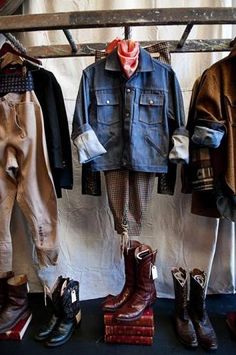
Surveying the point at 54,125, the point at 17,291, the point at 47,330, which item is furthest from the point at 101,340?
the point at 54,125

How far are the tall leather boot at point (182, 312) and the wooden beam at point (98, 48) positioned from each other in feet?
3.51

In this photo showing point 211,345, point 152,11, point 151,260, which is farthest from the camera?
point 151,260

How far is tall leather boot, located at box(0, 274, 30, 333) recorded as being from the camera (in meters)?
1.39

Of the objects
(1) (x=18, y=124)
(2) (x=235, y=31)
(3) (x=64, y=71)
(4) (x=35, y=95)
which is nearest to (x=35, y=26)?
(4) (x=35, y=95)

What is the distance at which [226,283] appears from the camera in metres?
1.72

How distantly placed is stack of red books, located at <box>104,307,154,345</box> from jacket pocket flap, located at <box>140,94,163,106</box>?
0.92 metres

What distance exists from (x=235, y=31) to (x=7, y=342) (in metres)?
1.90

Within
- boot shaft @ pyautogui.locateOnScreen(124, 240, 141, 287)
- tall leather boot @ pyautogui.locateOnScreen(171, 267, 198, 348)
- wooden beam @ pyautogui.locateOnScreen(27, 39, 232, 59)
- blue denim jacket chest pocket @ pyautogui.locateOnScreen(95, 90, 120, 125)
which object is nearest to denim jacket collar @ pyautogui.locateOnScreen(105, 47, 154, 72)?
blue denim jacket chest pocket @ pyautogui.locateOnScreen(95, 90, 120, 125)

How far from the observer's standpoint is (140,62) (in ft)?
4.17

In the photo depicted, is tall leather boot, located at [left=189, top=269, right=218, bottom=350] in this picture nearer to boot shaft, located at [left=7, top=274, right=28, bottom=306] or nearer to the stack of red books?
the stack of red books

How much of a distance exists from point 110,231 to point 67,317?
51cm

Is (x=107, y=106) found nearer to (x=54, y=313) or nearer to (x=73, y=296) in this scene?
(x=73, y=296)

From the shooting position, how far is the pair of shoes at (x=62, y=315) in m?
1.35

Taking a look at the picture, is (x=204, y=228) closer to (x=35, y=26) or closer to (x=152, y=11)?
(x=152, y=11)
